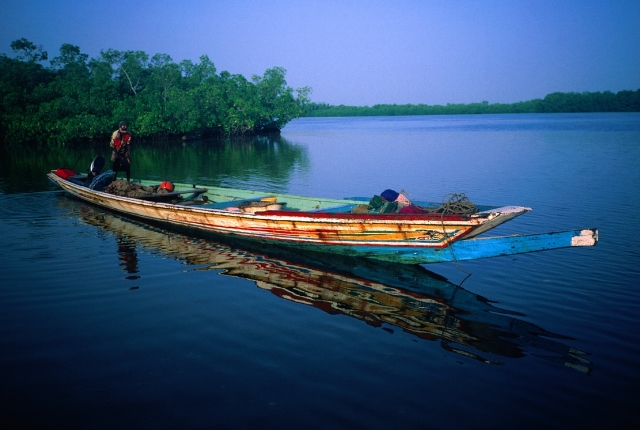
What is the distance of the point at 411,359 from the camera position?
15.5 ft

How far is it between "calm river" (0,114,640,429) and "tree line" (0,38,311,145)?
32.1 metres

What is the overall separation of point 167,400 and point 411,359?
241 centimetres

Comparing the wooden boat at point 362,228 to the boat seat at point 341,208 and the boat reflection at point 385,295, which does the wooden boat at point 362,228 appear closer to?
the boat seat at point 341,208

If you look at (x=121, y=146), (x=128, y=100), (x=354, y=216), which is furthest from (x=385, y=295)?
(x=128, y=100)

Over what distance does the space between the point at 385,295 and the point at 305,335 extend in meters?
1.73

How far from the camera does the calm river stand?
3.93m

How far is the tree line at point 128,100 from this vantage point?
3709 centimetres

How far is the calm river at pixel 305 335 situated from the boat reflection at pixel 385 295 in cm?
3

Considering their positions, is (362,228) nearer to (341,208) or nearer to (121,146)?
(341,208)

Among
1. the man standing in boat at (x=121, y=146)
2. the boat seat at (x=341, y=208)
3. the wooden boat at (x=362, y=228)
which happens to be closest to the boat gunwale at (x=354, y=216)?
the wooden boat at (x=362, y=228)

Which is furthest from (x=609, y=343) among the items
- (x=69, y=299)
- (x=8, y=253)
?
(x=8, y=253)

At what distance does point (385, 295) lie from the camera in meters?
6.59

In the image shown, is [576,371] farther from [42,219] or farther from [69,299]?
[42,219]

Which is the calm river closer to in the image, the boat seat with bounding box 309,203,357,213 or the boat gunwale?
the boat gunwale
